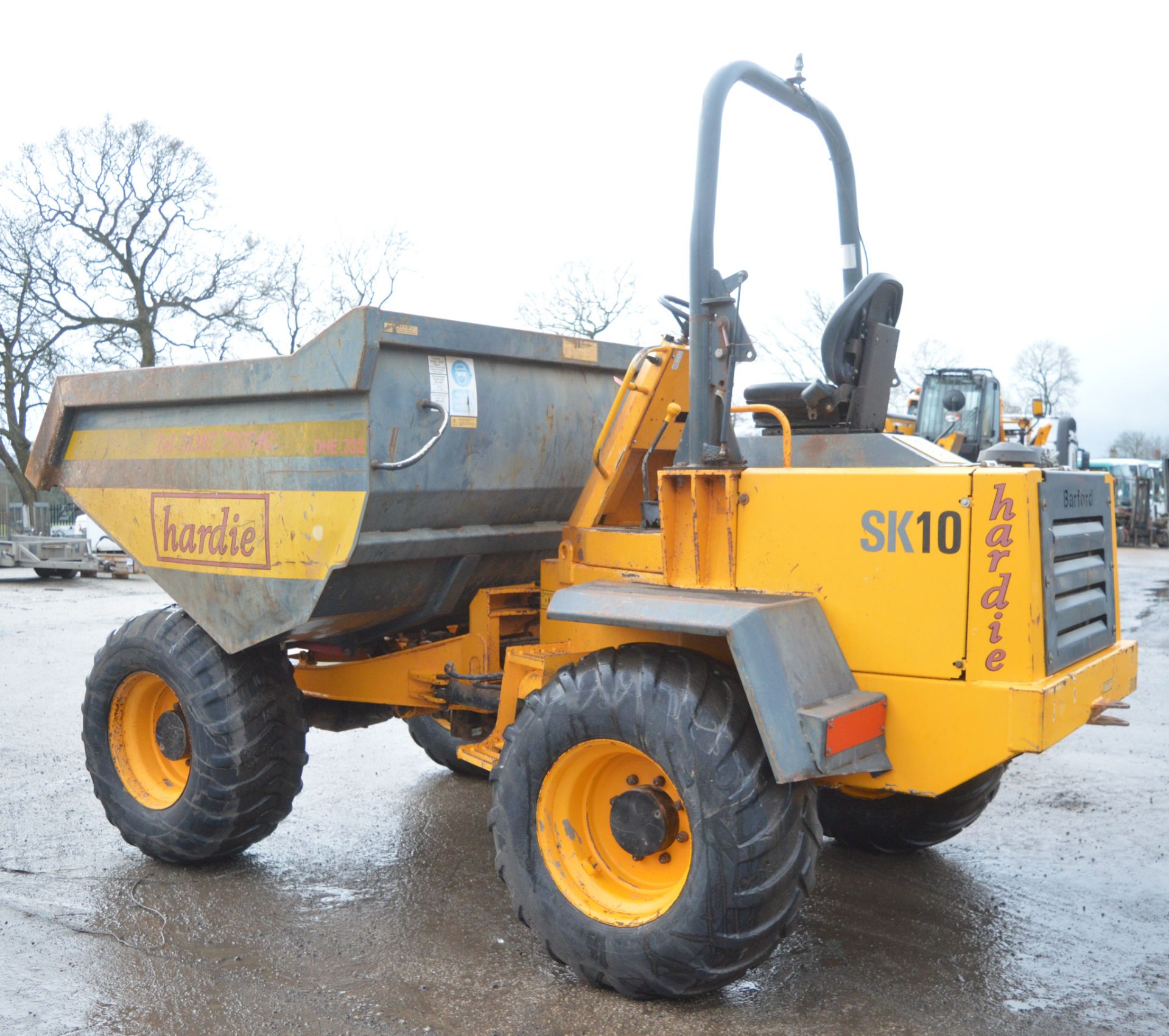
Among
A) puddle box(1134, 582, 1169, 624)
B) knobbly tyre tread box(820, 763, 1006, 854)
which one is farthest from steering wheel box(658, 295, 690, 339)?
puddle box(1134, 582, 1169, 624)

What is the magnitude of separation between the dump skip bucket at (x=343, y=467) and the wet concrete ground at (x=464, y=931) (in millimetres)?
1067

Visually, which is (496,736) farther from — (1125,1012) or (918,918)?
(1125,1012)

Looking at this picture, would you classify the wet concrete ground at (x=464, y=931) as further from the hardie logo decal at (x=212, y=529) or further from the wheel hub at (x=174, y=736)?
the hardie logo decal at (x=212, y=529)

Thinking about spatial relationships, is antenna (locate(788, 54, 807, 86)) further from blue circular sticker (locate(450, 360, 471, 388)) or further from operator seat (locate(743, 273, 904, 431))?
blue circular sticker (locate(450, 360, 471, 388))

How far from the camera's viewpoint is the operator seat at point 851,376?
152 inches

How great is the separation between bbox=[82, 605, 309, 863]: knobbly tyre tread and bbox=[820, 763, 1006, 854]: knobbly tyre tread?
7.65 feet

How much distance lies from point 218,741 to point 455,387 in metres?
1.76

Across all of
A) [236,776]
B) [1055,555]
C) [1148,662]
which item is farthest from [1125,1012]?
[1148,662]

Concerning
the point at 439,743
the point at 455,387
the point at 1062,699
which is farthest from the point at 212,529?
the point at 1062,699

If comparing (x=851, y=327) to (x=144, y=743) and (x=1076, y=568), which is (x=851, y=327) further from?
(x=144, y=743)

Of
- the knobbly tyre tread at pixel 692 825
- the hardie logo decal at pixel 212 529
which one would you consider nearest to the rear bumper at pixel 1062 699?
the knobbly tyre tread at pixel 692 825

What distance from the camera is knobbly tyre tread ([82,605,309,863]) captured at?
4.69 meters

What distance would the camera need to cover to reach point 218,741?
4688mm

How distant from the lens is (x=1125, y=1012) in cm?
350
